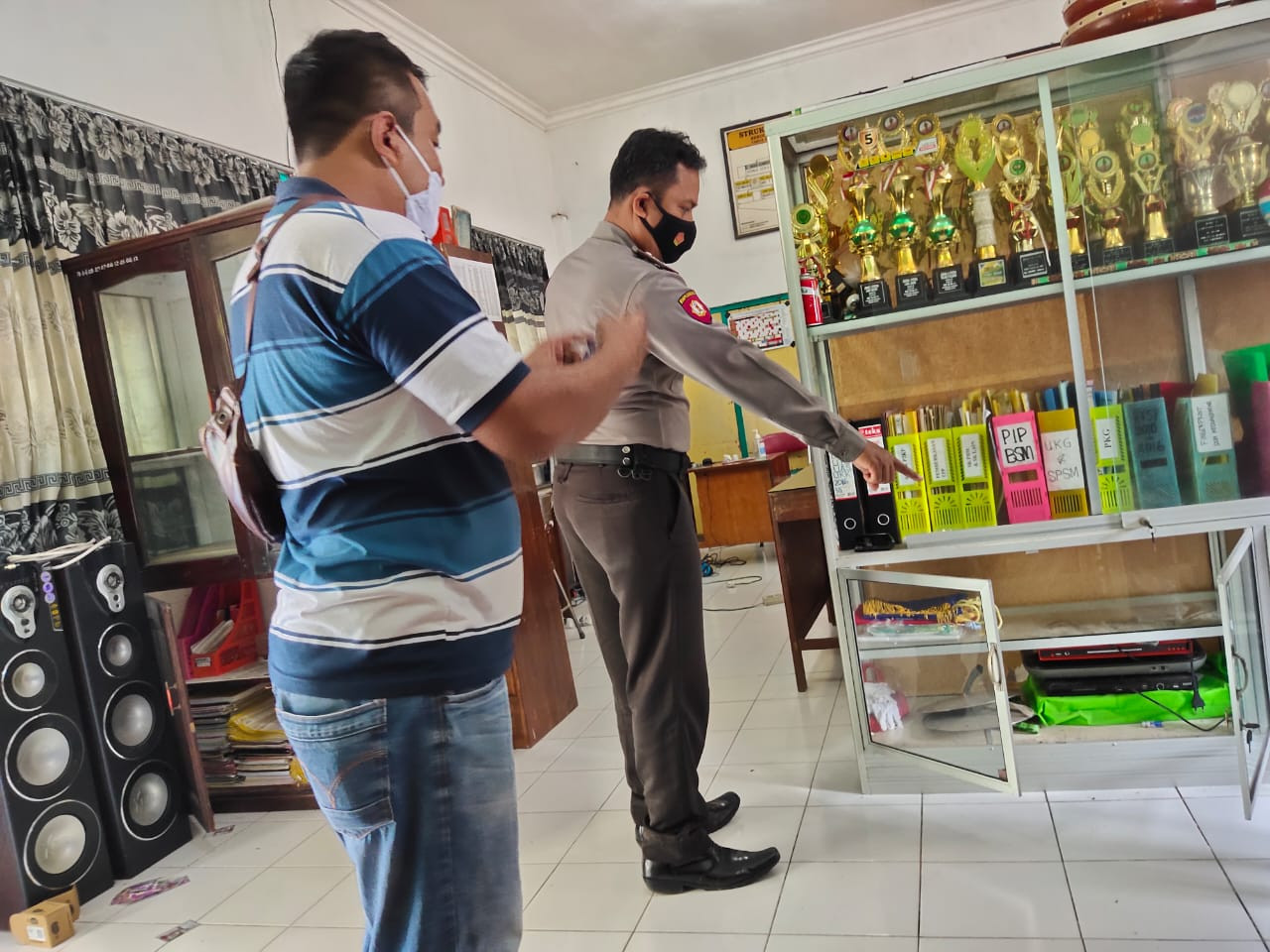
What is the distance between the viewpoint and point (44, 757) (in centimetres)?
254

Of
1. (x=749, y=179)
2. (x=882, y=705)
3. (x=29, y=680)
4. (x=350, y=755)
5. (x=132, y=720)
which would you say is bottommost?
(x=882, y=705)

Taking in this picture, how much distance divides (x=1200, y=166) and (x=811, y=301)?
1001mm

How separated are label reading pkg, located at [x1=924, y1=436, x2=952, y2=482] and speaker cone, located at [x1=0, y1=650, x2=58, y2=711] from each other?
8.57 ft

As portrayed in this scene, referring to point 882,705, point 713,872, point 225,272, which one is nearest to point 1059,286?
point 882,705

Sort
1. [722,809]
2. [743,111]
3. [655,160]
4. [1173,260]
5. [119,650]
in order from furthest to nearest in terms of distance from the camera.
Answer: [743,111]
[119,650]
[722,809]
[1173,260]
[655,160]

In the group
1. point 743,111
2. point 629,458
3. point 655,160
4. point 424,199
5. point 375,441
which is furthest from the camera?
point 743,111

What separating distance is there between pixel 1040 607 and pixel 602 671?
221 centimetres

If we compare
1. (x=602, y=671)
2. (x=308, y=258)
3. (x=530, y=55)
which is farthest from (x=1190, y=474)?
(x=530, y=55)

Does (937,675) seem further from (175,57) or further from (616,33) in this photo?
(616,33)

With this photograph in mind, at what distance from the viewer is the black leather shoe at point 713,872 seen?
82.8 inches

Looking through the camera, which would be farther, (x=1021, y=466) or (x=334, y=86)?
(x=1021, y=466)

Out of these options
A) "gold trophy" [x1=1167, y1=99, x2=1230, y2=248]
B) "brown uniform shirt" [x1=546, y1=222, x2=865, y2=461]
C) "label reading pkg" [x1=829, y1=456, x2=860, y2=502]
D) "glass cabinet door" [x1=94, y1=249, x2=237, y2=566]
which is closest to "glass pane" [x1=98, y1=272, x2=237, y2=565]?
"glass cabinet door" [x1=94, y1=249, x2=237, y2=566]

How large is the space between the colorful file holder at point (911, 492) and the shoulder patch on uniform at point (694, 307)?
0.75m

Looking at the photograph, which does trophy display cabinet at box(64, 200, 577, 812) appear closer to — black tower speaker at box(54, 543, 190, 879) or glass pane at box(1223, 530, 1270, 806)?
black tower speaker at box(54, 543, 190, 879)
